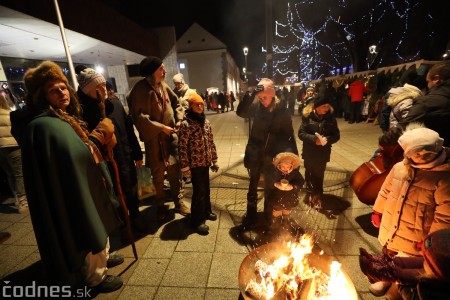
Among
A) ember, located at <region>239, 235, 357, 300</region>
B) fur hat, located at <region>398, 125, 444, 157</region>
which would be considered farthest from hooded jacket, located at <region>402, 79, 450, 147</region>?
ember, located at <region>239, 235, 357, 300</region>

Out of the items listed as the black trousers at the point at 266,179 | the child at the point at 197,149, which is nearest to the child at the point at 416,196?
→ the black trousers at the point at 266,179

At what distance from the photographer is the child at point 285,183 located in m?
3.18

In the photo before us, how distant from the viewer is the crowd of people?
6.44 feet

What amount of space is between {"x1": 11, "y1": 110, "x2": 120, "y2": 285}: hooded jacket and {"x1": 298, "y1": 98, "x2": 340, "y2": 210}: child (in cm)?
329

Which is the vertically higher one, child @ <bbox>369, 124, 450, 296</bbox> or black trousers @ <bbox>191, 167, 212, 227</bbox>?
child @ <bbox>369, 124, 450, 296</bbox>

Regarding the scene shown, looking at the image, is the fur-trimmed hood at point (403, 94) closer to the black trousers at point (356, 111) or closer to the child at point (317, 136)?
the child at point (317, 136)

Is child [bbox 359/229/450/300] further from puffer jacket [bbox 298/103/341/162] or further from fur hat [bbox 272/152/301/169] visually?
puffer jacket [bbox 298/103/341/162]

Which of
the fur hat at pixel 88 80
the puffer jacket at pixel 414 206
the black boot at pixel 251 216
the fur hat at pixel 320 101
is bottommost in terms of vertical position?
the black boot at pixel 251 216

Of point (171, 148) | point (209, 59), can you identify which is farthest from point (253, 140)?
point (209, 59)

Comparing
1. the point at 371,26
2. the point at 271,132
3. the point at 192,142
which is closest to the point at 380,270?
the point at 271,132

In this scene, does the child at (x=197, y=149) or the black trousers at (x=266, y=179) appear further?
the black trousers at (x=266, y=179)

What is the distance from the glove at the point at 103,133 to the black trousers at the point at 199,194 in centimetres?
129

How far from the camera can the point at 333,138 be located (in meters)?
3.98

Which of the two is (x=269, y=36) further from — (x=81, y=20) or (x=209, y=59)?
(x=209, y=59)
